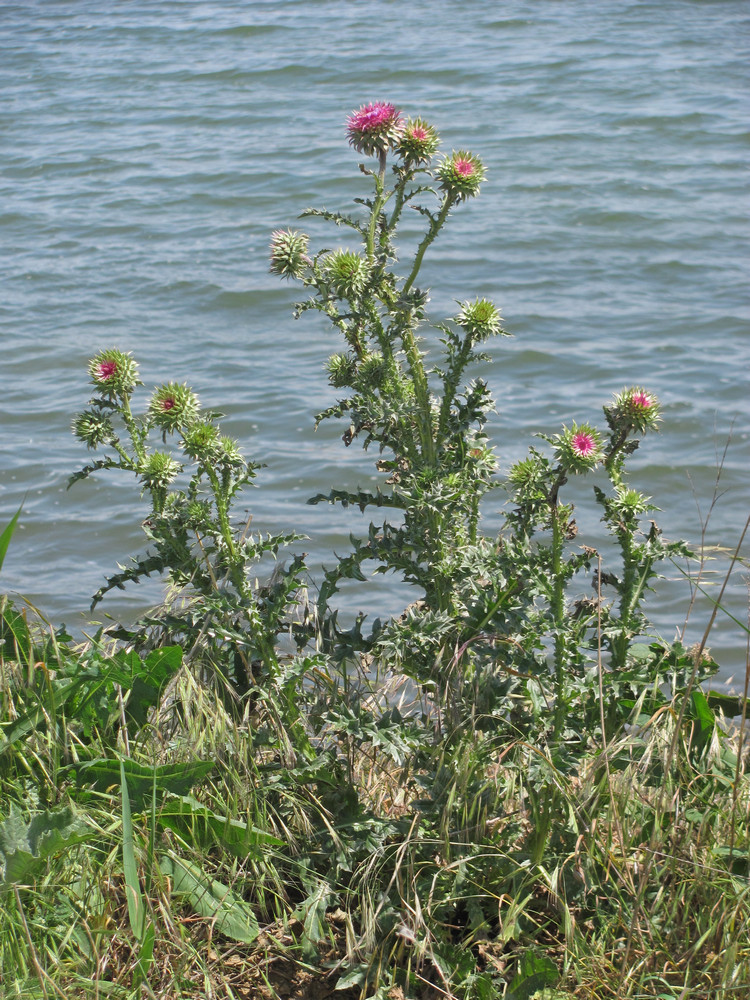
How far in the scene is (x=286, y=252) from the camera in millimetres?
3121

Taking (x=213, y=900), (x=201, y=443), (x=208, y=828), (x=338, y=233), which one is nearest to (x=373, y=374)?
(x=201, y=443)

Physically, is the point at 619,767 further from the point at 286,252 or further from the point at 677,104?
the point at 677,104

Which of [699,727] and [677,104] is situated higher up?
[677,104]

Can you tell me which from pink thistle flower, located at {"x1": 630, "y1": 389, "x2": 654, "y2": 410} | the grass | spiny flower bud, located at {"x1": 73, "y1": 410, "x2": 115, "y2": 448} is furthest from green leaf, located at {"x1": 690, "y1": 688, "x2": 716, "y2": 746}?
spiny flower bud, located at {"x1": 73, "y1": 410, "x2": 115, "y2": 448}

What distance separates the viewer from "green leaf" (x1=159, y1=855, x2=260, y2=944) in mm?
2721

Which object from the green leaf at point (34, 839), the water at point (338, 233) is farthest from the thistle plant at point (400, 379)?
the water at point (338, 233)

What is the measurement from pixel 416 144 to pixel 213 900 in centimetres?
218

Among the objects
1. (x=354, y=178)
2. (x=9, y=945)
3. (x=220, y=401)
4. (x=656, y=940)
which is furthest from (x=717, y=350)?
(x=9, y=945)

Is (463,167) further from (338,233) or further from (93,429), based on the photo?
(338,233)

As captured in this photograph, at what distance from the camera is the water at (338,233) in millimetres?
6859

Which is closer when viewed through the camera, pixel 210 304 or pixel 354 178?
pixel 210 304

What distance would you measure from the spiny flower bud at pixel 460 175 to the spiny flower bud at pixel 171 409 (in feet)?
3.23

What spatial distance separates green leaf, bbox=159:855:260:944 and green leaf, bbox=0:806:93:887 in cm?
26

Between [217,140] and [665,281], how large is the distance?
639 cm
